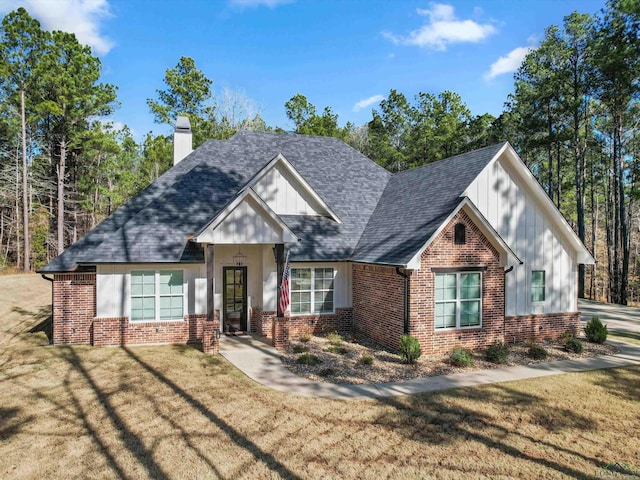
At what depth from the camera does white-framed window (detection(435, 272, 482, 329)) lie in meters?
12.9

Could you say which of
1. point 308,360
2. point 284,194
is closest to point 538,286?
point 308,360

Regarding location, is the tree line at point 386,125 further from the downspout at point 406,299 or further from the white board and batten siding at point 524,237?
the downspout at point 406,299

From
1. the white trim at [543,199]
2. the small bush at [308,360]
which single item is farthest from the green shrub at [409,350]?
the white trim at [543,199]

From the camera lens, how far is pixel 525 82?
32281 mm

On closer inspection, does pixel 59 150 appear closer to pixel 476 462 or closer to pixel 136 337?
pixel 136 337

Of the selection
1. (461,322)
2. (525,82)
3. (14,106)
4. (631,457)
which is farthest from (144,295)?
(525,82)

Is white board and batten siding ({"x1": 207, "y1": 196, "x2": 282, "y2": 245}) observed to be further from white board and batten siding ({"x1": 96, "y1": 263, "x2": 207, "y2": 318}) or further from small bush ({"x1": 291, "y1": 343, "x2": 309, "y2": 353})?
small bush ({"x1": 291, "y1": 343, "x2": 309, "y2": 353})

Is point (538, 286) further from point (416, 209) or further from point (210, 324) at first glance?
point (210, 324)

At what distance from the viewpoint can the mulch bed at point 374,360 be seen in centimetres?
1067

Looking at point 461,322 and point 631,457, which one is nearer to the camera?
point 631,457

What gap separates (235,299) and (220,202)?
12.3 feet

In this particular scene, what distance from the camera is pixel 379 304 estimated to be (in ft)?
45.5

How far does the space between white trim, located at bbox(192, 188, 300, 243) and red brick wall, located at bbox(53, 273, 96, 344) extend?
4.07 m

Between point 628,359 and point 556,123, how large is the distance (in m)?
24.7
